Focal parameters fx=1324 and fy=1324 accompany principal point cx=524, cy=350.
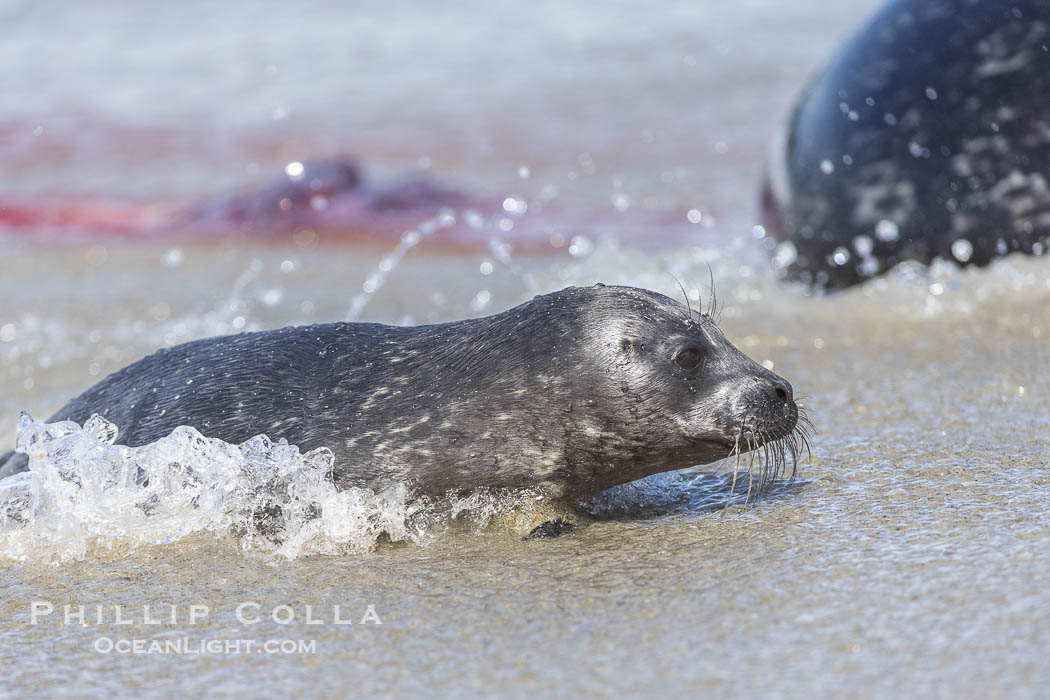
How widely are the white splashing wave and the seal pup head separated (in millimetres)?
274

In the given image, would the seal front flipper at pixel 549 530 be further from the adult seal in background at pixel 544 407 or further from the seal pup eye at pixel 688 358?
the seal pup eye at pixel 688 358

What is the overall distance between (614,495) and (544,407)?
0.40 m

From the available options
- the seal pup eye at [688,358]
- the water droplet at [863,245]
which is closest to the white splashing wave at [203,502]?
the seal pup eye at [688,358]

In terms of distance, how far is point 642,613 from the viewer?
264 centimetres

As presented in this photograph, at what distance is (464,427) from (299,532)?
1.56ft

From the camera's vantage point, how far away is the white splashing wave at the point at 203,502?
3203mm

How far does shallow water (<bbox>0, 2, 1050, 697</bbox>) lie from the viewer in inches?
96.6

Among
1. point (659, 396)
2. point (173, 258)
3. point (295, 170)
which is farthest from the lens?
point (295, 170)

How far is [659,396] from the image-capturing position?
3180 millimetres

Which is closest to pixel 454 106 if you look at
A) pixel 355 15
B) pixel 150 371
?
pixel 355 15

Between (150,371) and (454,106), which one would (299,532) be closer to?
(150,371)

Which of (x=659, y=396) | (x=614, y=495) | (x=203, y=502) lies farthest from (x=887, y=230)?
(x=203, y=502)

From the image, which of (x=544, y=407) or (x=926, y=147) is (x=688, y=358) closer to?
(x=544, y=407)

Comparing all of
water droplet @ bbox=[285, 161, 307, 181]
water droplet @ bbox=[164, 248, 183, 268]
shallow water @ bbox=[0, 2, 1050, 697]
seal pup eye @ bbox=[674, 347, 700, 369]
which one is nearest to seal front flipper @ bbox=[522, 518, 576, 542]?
shallow water @ bbox=[0, 2, 1050, 697]
